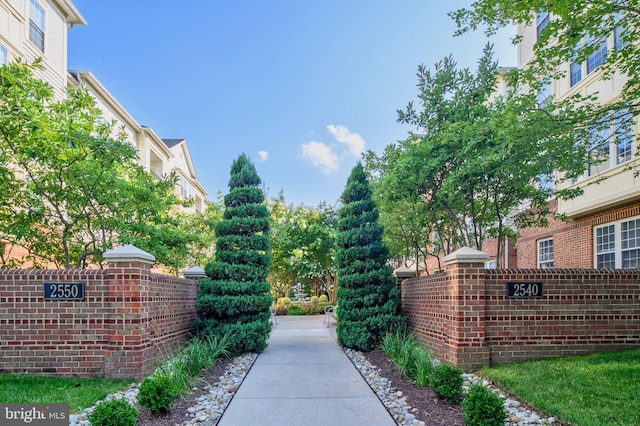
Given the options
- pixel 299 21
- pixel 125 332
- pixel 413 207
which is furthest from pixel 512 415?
pixel 299 21

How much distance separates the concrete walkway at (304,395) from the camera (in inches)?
196

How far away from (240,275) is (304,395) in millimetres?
4206

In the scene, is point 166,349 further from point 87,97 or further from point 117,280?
point 87,97

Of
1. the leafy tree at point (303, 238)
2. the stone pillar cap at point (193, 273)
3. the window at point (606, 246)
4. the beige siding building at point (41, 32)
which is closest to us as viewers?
the stone pillar cap at point (193, 273)

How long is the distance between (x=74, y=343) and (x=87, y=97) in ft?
15.7

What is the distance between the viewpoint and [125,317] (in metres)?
6.54

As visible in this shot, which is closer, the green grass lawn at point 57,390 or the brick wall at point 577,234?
the green grass lawn at point 57,390

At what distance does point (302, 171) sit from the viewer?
27.2 m

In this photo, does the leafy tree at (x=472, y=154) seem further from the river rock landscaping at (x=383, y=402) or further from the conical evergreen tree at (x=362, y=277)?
the river rock landscaping at (x=383, y=402)

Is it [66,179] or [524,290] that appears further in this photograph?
[66,179]

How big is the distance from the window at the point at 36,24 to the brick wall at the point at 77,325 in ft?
35.1

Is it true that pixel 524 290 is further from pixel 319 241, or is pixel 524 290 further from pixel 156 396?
pixel 319 241

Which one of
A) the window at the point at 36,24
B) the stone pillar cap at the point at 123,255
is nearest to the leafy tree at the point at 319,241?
the window at the point at 36,24

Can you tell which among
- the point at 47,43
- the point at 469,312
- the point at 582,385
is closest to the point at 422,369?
the point at 469,312
